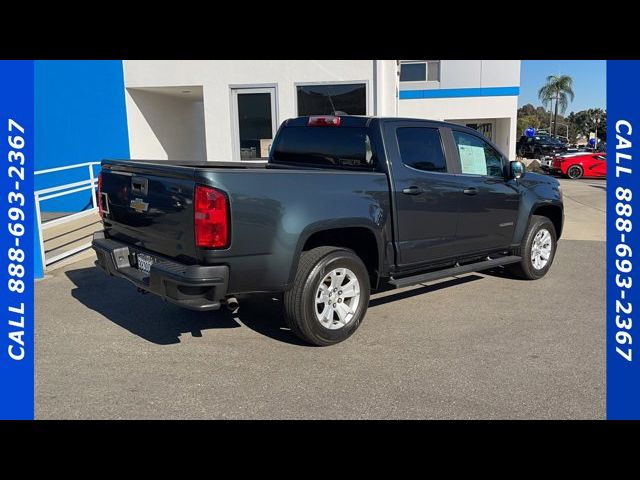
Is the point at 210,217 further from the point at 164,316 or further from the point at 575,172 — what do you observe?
the point at 575,172

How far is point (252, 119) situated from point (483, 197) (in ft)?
22.0

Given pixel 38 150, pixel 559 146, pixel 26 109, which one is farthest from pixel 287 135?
pixel 559 146

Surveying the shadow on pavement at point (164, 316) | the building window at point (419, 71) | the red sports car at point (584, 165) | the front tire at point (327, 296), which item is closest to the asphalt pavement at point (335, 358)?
the shadow on pavement at point (164, 316)

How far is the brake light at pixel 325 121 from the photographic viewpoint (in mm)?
5066

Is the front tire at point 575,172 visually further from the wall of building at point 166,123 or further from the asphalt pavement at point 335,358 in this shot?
the asphalt pavement at point 335,358

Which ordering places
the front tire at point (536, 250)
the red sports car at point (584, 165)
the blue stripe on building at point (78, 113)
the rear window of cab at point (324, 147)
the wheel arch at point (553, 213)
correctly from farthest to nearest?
the red sports car at point (584, 165) < the blue stripe on building at point (78, 113) < the wheel arch at point (553, 213) < the front tire at point (536, 250) < the rear window of cab at point (324, 147)

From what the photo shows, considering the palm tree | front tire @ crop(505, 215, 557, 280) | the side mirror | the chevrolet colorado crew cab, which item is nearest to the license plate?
the chevrolet colorado crew cab

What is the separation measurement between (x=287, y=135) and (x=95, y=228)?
5652 mm

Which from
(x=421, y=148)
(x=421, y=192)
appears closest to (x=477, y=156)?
(x=421, y=148)

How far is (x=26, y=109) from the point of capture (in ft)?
16.1

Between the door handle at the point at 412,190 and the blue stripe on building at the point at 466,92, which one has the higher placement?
the blue stripe on building at the point at 466,92

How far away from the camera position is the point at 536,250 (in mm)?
6594

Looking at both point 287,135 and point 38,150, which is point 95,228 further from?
point 287,135

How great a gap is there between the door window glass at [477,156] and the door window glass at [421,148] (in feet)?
1.15
